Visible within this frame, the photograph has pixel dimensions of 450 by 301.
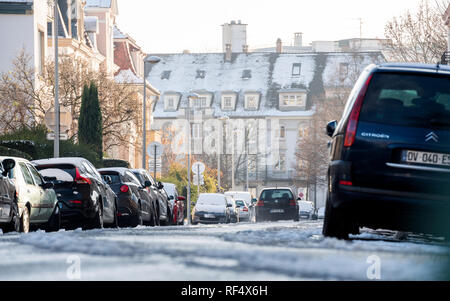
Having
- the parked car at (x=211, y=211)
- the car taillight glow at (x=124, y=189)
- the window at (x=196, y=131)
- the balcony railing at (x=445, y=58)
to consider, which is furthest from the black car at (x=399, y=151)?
the window at (x=196, y=131)

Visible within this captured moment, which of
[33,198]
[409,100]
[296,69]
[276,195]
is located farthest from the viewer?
[296,69]

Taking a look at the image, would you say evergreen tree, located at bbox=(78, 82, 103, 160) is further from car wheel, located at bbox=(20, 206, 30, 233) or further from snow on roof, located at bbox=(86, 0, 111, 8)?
car wheel, located at bbox=(20, 206, 30, 233)

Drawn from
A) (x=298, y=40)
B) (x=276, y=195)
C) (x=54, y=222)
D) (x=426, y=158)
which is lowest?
(x=276, y=195)

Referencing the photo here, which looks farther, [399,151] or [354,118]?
[354,118]

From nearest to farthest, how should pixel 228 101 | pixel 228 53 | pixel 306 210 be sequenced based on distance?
pixel 306 210 → pixel 228 101 → pixel 228 53

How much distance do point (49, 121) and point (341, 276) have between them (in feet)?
108

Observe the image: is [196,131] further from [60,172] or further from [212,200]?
[60,172]

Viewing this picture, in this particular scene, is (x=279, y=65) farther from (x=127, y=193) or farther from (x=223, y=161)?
(x=127, y=193)

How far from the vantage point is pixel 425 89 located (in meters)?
10.6

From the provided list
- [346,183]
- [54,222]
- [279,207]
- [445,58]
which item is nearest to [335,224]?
[346,183]

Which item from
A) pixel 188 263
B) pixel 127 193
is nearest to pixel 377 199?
pixel 188 263

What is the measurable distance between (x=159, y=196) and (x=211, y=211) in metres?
15.1

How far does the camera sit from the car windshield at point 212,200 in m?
48.5

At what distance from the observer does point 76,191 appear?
21.5 metres
